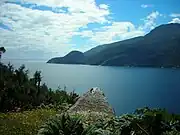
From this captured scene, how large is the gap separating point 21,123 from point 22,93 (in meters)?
4.73

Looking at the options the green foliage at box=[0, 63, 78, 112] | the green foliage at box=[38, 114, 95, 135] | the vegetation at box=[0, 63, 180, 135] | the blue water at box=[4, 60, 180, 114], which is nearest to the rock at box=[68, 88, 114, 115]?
the vegetation at box=[0, 63, 180, 135]

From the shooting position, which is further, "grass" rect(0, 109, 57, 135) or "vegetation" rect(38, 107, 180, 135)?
"grass" rect(0, 109, 57, 135)

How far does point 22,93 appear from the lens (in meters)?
14.3

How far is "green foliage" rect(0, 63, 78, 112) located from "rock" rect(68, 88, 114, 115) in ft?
7.53

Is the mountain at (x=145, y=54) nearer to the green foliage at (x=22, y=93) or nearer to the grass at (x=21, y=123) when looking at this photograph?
the green foliage at (x=22, y=93)

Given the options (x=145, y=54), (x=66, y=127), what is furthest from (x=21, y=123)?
(x=145, y=54)

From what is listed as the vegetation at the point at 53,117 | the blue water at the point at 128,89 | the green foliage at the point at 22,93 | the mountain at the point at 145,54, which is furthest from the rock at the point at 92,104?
the mountain at the point at 145,54

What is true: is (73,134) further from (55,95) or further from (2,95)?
(55,95)

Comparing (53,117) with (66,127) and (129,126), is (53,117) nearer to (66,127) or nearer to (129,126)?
(66,127)

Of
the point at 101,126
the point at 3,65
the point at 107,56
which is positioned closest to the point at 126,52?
the point at 107,56

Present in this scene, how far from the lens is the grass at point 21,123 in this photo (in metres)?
8.58

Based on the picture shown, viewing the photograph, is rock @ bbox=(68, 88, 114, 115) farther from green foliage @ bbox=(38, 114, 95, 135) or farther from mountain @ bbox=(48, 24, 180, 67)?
mountain @ bbox=(48, 24, 180, 67)

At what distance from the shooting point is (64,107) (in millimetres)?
13461

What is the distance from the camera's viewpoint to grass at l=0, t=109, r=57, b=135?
8577mm
